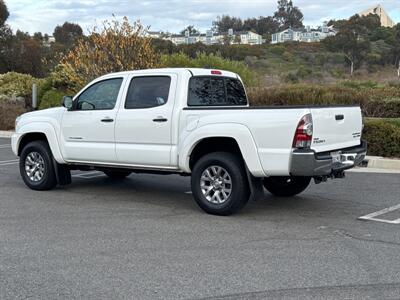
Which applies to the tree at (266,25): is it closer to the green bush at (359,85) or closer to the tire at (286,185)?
the green bush at (359,85)

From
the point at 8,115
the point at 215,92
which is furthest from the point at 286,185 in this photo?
the point at 8,115

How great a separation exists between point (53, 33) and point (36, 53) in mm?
30241

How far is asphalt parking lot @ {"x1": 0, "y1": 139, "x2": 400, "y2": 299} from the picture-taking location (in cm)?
499

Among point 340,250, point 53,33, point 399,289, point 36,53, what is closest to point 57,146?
point 340,250

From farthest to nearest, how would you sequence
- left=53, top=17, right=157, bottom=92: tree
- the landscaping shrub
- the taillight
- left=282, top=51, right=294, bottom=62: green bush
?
left=282, top=51, right=294, bottom=62: green bush → the landscaping shrub → left=53, top=17, right=157, bottom=92: tree → the taillight

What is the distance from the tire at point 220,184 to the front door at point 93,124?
1.57m

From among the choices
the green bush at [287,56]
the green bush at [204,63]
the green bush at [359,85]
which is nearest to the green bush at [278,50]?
the green bush at [287,56]

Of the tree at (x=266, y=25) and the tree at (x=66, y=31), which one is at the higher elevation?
the tree at (x=266, y=25)

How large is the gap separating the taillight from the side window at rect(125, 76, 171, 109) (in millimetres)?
2110

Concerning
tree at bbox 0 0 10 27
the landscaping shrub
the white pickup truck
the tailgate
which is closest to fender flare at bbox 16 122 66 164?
the white pickup truck

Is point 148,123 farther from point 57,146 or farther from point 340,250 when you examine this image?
point 340,250

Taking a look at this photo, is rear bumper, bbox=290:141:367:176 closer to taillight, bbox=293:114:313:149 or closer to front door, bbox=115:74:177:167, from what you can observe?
taillight, bbox=293:114:313:149

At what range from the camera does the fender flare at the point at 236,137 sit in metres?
7.25

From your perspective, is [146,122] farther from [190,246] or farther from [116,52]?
[116,52]
